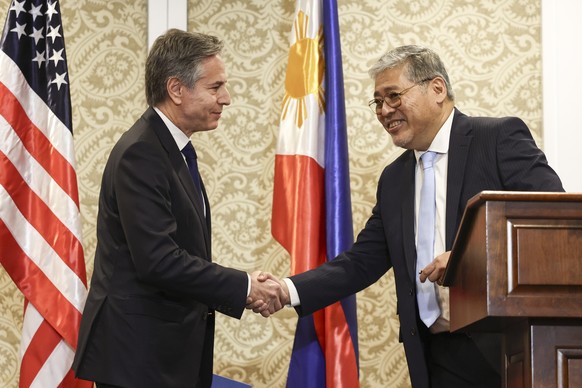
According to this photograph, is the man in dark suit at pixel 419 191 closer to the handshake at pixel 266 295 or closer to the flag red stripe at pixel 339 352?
the handshake at pixel 266 295

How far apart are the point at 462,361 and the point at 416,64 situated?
→ 105cm

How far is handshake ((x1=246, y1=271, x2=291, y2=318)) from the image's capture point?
2977 mm

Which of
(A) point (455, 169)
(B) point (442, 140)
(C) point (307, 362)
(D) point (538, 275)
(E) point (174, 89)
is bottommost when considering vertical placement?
(C) point (307, 362)

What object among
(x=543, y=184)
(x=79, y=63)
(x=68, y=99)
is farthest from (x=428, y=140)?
(x=79, y=63)

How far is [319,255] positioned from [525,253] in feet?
6.56

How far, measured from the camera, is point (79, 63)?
405cm

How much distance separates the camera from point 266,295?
9.96ft

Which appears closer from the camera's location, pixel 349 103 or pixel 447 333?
pixel 447 333

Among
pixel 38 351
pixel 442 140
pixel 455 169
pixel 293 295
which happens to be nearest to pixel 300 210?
pixel 293 295

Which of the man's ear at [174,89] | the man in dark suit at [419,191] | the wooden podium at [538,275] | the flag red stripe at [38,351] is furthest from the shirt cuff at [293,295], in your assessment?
the wooden podium at [538,275]

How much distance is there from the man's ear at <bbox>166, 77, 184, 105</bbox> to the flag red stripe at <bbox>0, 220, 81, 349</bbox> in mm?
876

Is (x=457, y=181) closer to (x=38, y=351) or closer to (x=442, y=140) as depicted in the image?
(x=442, y=140)

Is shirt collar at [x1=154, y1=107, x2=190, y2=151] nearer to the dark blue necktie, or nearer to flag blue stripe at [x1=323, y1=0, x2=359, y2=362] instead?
the dark blue necktie

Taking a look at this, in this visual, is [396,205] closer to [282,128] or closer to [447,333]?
[447,333]
